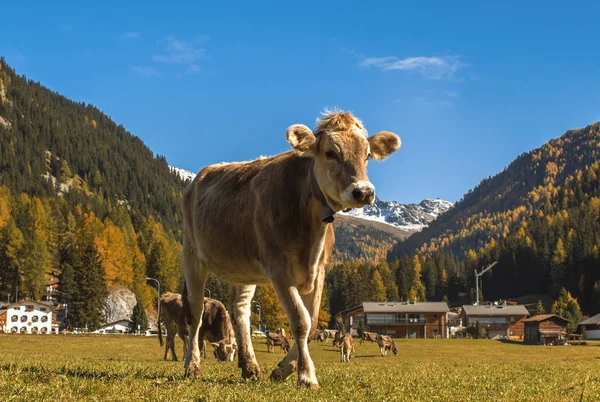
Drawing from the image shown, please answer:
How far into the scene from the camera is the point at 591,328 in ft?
462

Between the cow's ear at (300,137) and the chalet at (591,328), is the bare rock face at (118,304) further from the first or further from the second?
the cow's ear at (300,137)

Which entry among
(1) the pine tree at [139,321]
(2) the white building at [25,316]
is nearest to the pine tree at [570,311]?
(1) the pine tree at [139,321]

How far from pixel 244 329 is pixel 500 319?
155102 millimetres

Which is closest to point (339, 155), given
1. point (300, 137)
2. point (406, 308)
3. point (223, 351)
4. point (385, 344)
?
point (300, 137)

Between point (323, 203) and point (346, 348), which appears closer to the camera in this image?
point (323, 203)

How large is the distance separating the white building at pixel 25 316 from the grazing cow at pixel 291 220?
118531 mm

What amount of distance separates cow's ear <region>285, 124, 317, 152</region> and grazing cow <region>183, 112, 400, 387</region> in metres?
0.01

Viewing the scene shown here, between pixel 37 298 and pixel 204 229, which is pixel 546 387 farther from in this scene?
pixel 37 298

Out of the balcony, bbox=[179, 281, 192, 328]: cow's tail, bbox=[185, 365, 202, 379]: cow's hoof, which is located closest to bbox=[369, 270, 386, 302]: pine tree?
the balcony

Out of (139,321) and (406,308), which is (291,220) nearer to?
(139,321)

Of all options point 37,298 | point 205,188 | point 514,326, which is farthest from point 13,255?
point 205,188

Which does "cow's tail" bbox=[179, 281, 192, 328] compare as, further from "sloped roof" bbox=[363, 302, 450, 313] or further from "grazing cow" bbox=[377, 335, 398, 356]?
"sloped roof" bbox=[363, 302, 450, 313]

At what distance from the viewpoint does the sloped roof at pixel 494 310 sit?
155000 mm

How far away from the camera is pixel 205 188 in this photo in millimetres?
11828
